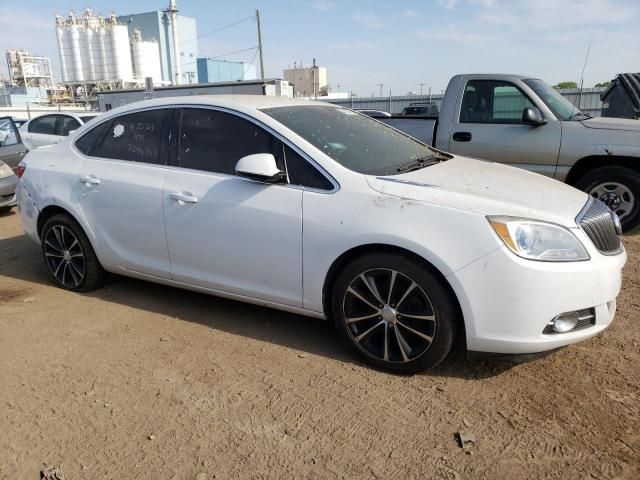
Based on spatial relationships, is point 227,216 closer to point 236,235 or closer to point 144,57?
point 236,235

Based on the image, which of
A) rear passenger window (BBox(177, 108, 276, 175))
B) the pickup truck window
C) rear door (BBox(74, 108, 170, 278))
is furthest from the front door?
the pickup truck window

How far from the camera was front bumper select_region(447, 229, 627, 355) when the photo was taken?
271cm

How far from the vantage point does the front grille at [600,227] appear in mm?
2934

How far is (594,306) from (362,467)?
1.55m

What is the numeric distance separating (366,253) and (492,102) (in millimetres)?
4360

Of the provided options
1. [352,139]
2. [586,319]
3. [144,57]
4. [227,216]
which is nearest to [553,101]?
[352,139]

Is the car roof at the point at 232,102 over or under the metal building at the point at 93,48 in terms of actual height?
under

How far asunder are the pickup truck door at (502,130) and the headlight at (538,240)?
379 centimetres

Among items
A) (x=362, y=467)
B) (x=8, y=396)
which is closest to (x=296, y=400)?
(x=362, y=467)

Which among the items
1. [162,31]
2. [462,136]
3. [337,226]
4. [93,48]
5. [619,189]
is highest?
[162,31]

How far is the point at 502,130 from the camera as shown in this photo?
6402mm

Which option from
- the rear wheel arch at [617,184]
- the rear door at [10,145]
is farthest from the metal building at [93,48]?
the rear wheel arch at [617,184]

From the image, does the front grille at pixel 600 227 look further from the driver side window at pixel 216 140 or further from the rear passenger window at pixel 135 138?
the rear passenger window at pixel 135 138

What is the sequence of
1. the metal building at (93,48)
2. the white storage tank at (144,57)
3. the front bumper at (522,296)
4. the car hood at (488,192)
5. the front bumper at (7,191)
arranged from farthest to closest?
1. the white storage tank at (144,57)
2. the metal building at (93,48)
3. the front bumper at (7,191)
4. the car hood at (488,192)
5. the front bumper at (522,296)
